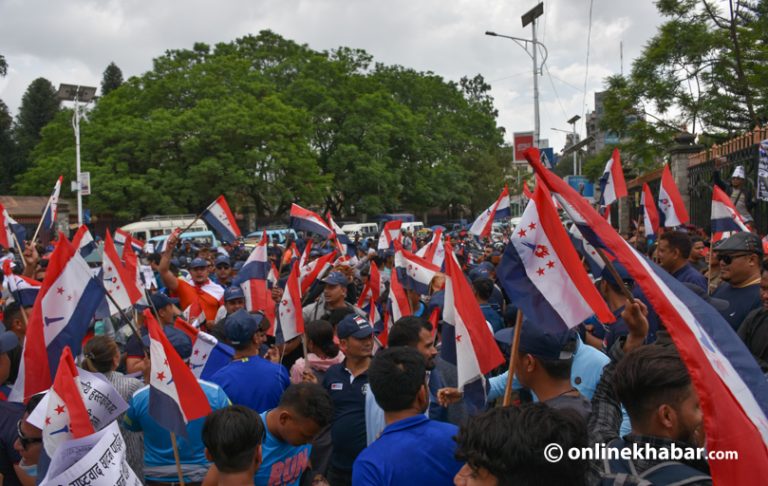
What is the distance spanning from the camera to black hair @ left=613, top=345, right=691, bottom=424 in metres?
2.15

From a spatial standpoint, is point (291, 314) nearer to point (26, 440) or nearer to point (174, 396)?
point (174, 396)

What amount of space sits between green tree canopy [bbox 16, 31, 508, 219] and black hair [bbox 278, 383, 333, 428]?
32.9 m

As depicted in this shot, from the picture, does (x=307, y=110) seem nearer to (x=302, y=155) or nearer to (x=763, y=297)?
(x=302, y=155)

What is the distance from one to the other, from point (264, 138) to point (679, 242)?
3290cm

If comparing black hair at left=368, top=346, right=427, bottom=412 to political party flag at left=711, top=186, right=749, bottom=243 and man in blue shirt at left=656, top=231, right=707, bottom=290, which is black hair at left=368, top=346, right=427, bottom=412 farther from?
political party flag at left=711, top=186, right=749, bottom=243

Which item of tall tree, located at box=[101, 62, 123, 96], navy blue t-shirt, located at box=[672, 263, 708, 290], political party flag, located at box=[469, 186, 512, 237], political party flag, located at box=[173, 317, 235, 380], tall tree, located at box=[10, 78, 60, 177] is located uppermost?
tall tree, located at box=[101, 62, 123, 96]

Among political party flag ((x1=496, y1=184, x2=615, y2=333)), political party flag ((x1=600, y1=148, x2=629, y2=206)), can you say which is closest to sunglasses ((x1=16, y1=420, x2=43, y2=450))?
political party flag ((x1=496, y1=184, x2=615, y2=333))

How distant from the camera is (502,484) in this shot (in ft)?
6.59

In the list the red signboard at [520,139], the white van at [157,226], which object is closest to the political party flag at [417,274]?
the red signboard at [520,139]

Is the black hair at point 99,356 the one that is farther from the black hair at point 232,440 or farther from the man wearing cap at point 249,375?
the black hair at point 232,440

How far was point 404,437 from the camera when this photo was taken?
109 inches

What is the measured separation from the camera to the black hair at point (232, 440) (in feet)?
9.60

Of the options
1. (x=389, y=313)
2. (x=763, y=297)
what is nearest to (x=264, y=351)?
(x=389, y=313)

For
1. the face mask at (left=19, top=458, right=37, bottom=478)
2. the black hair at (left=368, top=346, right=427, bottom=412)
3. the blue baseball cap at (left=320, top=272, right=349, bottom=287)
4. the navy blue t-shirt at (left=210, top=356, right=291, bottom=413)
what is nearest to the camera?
the black hair at (left=368, top=346, right=427, bottom=412)
